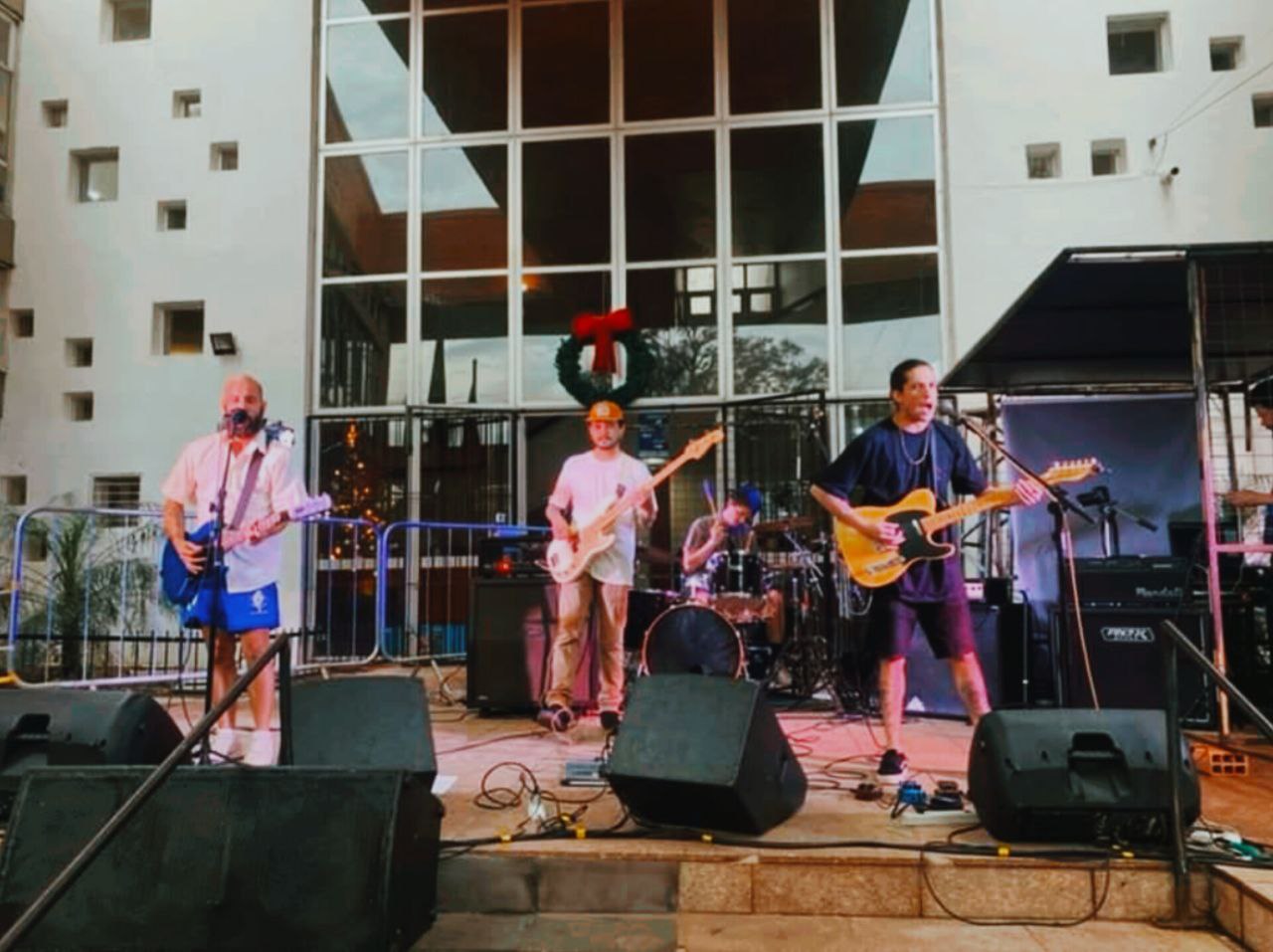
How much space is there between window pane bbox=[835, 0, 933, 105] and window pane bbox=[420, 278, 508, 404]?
4.05 m

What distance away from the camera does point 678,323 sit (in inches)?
356

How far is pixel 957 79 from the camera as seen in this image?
28.2 feet

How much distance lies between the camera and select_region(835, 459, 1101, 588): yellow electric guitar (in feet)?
11.8

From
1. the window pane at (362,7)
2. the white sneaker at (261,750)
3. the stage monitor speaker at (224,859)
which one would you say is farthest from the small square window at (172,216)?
the stage monitor speaker at (224,859)

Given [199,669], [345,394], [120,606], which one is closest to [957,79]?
[345,394]

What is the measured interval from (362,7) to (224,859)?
9.82 metres

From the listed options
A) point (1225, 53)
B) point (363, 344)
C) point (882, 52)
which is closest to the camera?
point (1225, 53)

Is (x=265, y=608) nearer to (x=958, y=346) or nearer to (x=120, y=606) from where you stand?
(x=120, y=606)

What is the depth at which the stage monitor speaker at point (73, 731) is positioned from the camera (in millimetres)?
3076

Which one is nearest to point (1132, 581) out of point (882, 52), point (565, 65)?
point (882, 52)

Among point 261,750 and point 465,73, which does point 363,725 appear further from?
point 465,73

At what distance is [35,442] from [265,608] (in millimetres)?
7448

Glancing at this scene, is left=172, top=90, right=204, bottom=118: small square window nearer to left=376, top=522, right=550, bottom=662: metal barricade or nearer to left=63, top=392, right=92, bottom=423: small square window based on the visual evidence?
left=63, top=392, right=92, bottom=423: small square window

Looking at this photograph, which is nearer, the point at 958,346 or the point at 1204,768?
the point at 1204,768
